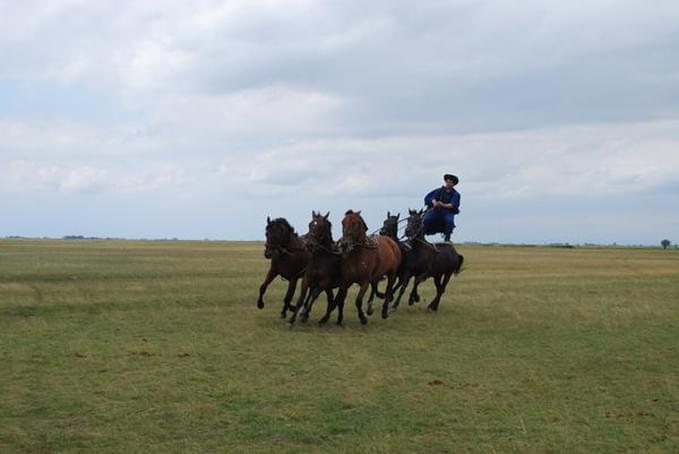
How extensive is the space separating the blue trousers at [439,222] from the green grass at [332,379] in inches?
80.0

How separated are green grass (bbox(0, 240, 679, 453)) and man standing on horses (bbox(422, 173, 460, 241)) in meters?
2.11

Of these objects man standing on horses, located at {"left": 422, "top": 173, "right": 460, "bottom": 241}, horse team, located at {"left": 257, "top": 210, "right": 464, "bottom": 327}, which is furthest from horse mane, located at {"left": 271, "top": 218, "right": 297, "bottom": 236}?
man standing on horses, located at {"left": 422, "top": 173, "right": 460, "bottom": 241}

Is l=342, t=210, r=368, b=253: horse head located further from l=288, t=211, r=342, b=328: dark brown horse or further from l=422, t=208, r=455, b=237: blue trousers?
l=422, t=208, r=455, b=237: blue trousers

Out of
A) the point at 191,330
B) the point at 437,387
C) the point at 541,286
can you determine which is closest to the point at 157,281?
the point at 191,330

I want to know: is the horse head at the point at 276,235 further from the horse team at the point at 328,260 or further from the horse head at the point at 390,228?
the horse head at the point at 390,228

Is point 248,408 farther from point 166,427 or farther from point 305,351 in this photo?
point 305,351

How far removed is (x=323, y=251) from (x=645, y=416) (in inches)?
288

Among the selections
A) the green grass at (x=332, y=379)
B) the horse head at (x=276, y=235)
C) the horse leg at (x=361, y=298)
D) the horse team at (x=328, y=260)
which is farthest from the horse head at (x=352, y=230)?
the green grass at (x=332, y=379)

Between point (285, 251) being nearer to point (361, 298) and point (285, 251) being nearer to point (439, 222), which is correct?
point (361, 298)

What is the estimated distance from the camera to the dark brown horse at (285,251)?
1462 cm

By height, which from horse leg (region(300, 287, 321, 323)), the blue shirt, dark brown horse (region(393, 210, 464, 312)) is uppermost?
the blue shirt

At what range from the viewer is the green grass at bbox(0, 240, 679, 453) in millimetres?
7059

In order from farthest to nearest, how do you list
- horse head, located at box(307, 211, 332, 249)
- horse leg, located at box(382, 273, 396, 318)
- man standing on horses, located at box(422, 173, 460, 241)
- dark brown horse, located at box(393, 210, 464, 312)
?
1. man standing on horses, located at box(422, 173, 460, 241)
2. dark brown horse, located at box(393, 210, 464, 312)
3. horse leg, located at box(382, 273, 396, 318)
4. horse head, located at box(307, 211, 332, 249)

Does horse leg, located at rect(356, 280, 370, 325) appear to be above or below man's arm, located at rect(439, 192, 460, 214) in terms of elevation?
below
